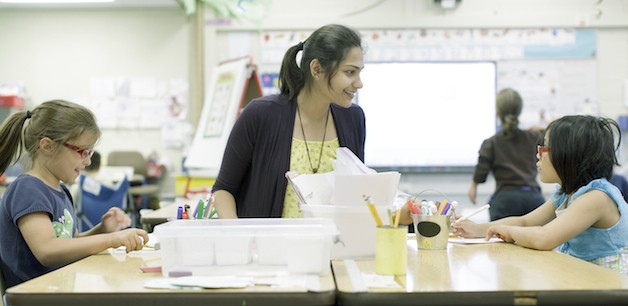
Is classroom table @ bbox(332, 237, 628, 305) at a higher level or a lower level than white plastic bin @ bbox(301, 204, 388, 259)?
lower

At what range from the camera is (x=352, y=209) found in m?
1.60

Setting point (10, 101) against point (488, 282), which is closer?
point (488, 282)

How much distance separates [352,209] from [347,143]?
61 centimetres

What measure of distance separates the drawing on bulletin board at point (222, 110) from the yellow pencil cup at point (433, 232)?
2564 millimetres

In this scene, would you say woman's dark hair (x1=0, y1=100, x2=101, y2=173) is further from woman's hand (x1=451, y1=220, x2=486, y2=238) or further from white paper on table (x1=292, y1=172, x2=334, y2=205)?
woman's hand (x1=451, y1=220, x2=486, y2=238)

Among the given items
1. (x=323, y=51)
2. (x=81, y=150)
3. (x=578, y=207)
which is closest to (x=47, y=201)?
(x=81, y=150)

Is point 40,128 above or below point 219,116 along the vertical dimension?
above

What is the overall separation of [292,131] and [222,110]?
7.92 feet

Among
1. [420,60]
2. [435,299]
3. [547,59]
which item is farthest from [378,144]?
[435,299]

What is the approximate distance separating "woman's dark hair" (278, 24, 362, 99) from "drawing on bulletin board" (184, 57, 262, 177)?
6.90 ft

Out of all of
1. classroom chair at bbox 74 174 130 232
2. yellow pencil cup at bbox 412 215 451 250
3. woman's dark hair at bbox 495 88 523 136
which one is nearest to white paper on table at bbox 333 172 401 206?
yellow pencil cup at bbox 412 215 451 250

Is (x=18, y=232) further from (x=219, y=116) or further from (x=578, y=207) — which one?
(x=219, y=116)

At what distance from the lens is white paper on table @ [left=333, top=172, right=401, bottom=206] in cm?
157

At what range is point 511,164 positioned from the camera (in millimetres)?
4215
